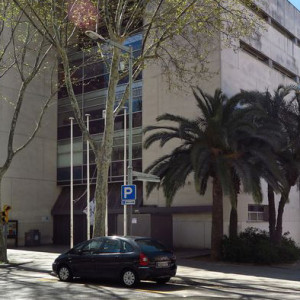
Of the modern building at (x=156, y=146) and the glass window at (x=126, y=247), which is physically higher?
the modern building at (x=156, y=146)

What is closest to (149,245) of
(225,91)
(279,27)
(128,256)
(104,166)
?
(128,256)

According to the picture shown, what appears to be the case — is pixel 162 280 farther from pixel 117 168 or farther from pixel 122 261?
pixel 117 168

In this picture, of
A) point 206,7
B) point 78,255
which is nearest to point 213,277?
point 78,255

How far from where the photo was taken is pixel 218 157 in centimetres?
2042

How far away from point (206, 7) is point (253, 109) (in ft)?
15.9

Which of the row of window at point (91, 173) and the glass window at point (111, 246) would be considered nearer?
the glass window at point (111, 246)

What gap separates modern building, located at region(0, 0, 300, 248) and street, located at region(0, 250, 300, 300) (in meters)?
A: 8.29

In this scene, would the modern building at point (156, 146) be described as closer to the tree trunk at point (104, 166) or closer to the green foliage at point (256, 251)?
the green foliage at point (256, 251)

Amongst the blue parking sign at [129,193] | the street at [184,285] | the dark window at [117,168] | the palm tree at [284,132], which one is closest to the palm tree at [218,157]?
the palm tree at [284,132]

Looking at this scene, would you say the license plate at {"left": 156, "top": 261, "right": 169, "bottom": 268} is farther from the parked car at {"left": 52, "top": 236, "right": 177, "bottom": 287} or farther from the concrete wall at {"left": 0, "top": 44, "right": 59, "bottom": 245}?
the concrete wall at {"left": 0, "top": 44, "right": 59, "bottom": 245}

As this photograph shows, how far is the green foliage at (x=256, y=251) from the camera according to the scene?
20.6 m

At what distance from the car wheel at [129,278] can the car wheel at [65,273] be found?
82.5 inches

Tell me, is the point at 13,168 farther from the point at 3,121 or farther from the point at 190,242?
the point at 190,242

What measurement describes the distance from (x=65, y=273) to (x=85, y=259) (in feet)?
3.61
